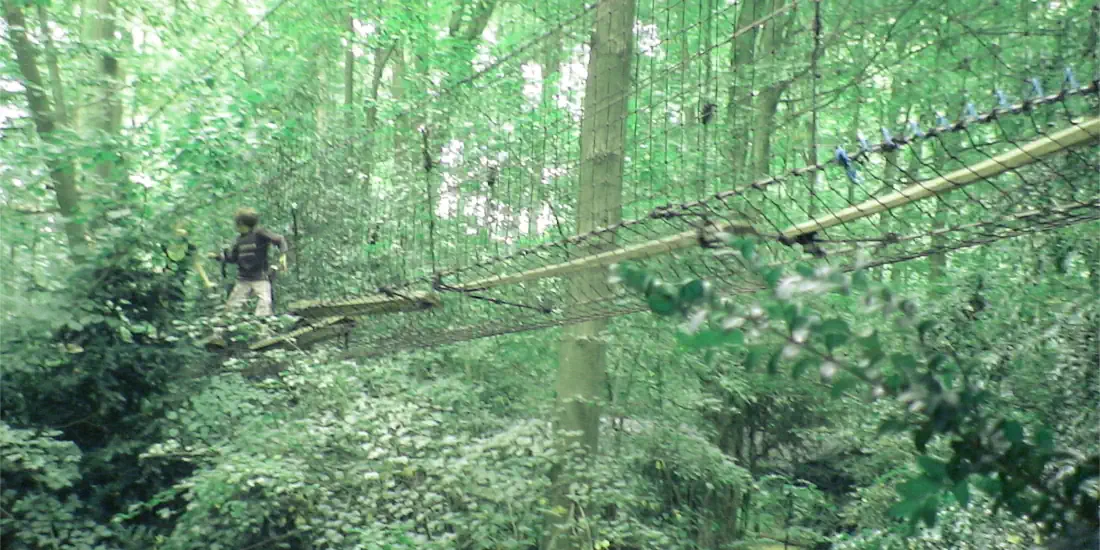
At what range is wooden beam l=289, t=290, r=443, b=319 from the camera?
15.5 feet

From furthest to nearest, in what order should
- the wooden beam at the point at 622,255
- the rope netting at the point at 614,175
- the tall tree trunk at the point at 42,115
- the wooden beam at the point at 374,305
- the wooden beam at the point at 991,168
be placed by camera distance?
the tall tree trunk at the point at 42,115 < the wooden beam at the point at 374,305 < the rope netting at the point at 614,175 < the wooden beam at the point at 622,255 < the wooden beam at the point at 991,168

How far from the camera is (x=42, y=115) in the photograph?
6805mm

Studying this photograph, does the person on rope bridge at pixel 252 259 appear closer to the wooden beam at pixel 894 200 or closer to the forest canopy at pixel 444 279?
the forest canopy at pixel 444 279

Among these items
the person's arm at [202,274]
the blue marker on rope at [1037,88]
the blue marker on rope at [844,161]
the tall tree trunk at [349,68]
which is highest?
the tall tree trunk at [349,68]

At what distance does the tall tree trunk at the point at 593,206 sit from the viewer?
16.3 feet

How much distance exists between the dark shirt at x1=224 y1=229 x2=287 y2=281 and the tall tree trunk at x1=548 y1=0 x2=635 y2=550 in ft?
6.54

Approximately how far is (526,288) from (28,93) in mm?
4268

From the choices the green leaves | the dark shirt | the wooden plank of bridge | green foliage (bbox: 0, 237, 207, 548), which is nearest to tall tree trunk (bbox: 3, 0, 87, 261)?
green foliage (bbox: 0, 237, 207, 548)

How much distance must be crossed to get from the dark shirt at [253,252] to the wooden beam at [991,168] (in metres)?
4.52

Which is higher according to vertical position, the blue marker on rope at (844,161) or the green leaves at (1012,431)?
the blue marker on rope at (844,161)

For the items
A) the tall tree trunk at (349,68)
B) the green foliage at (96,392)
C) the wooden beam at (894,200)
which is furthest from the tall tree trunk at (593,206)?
the tall tree trunk at (349,68)

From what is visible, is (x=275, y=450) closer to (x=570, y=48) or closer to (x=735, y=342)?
(x=570, y=48)

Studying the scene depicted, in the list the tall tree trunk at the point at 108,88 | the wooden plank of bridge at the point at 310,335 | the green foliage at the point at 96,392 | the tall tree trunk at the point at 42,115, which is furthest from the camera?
the tall tree trunk at the point at 108,88

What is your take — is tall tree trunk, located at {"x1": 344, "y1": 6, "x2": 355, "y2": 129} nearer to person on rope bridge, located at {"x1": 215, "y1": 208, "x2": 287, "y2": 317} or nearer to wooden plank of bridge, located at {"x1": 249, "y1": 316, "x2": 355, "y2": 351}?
person on rope bridge, located at {"x1": 215, "y1": 208, "x2": 287, "y2": 317}
